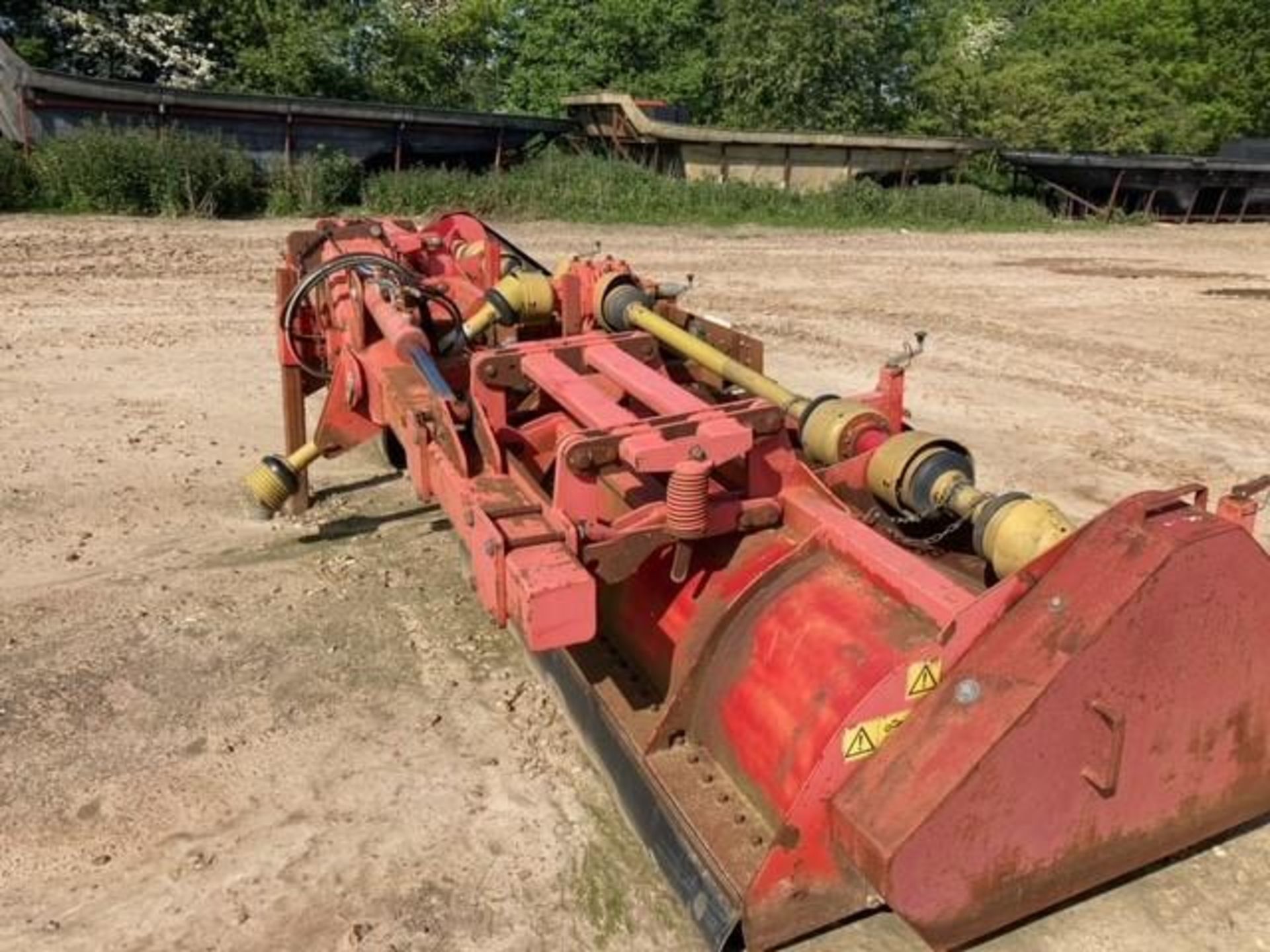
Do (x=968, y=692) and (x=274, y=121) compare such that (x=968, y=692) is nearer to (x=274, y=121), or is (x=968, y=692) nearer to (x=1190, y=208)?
(x=274, y=121)

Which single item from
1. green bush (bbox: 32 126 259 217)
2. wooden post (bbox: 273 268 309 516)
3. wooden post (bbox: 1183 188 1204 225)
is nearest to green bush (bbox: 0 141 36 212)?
green bush (bbox: 32 126 259 217)

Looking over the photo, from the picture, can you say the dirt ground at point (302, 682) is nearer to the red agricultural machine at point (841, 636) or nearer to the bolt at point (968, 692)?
the red agricultural machine at point (841, 636)

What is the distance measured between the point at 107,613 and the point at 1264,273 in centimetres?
1623

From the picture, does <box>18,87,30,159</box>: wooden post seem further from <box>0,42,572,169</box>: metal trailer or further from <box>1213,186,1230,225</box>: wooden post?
<box>1213,186,1230,225</box>: wooden post

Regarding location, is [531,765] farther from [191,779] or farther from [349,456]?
[349,456]

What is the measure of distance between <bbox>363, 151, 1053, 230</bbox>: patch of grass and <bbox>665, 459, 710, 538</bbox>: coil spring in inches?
573

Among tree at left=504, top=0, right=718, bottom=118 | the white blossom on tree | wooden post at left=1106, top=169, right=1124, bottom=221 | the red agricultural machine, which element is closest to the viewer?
the red agricultural machine

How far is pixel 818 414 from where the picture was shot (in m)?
3.39

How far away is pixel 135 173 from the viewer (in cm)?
1420

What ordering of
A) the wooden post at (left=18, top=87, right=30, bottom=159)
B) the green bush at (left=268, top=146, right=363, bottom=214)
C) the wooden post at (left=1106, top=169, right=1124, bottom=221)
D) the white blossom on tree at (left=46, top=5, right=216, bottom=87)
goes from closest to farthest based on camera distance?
the wooden post at (left=18, top=87, right=30, bottom=159) < the green bush at (left=268, top=146, right=363, bottom=214) < the white blossom on tree at (left=46, top=5, right=216, bottom=87) < the wooden post at (left=1106, top=169, right=1124, bottom=221)

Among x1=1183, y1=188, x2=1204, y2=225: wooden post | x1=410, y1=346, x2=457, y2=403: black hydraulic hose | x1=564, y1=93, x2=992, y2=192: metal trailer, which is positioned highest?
x1=410, y1=346, x2=457, y2=403: black hydraulic hose

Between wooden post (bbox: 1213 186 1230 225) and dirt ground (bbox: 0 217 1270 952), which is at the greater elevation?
dirt ground (bbox: 0 217 1270 952)

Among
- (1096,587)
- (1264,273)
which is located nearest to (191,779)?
(1096,587)

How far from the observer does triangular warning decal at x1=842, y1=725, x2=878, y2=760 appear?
7.37ft
